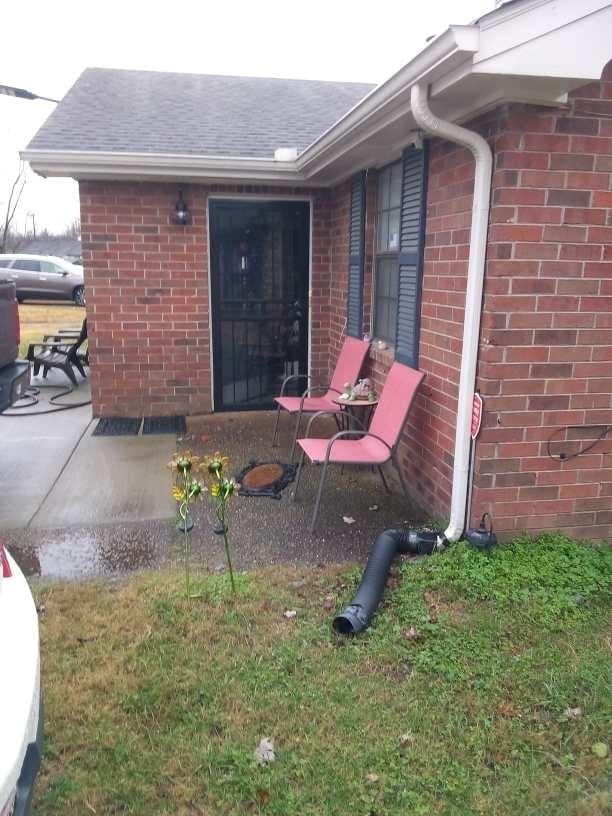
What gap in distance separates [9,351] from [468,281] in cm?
350

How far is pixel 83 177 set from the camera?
6.13m

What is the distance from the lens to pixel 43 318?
53.0 ft

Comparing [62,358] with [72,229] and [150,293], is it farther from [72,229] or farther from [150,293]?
[72,229]

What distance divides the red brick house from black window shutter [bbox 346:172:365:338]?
0.03m

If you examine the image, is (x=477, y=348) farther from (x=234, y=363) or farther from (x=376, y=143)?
(x=234, y=363)

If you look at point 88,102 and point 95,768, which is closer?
point 95,768

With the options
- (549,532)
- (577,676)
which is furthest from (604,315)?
(577,676)

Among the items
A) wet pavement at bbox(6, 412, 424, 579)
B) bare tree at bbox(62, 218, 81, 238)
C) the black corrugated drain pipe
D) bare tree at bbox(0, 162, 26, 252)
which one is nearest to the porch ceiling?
the black corrugated drain pipe

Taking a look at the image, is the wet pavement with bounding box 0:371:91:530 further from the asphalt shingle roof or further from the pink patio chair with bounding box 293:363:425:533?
the asphalt shingle roof

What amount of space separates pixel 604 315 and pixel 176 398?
4.58 m

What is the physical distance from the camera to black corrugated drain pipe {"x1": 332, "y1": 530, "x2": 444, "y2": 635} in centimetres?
289

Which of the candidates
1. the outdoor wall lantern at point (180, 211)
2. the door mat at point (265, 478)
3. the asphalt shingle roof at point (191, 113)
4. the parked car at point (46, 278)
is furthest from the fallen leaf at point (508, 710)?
the parked car at point (46, 278)

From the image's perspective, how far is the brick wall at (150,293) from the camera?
6375 mm

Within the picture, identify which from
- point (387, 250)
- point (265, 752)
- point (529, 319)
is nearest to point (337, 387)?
point (387, 250)
